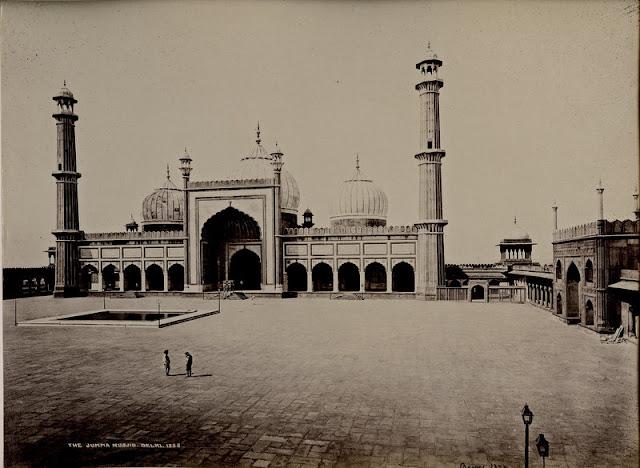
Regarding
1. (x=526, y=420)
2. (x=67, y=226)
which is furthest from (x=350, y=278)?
(x=526, y=420)

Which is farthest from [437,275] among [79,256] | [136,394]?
[79,256]

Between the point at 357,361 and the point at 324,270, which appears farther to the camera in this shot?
the point at 324,270

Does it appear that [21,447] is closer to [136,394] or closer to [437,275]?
[136,394]

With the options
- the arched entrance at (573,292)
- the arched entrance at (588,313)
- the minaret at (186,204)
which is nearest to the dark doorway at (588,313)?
the arched entrance at (588,313)

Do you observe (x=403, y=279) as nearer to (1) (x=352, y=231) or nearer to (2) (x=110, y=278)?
(1) (x=352, y=231)

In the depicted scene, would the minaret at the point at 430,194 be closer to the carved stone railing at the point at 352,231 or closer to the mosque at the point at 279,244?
the mosque at the point at 279,244

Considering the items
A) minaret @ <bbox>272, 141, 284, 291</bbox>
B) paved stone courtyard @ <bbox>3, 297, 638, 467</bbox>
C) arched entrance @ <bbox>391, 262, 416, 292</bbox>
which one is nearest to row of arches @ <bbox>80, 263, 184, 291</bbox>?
minaret @ <bbox>272, 141, 284, 291</bbox>

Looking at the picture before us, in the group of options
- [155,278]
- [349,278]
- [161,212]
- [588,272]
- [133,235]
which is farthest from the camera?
[161,212]
